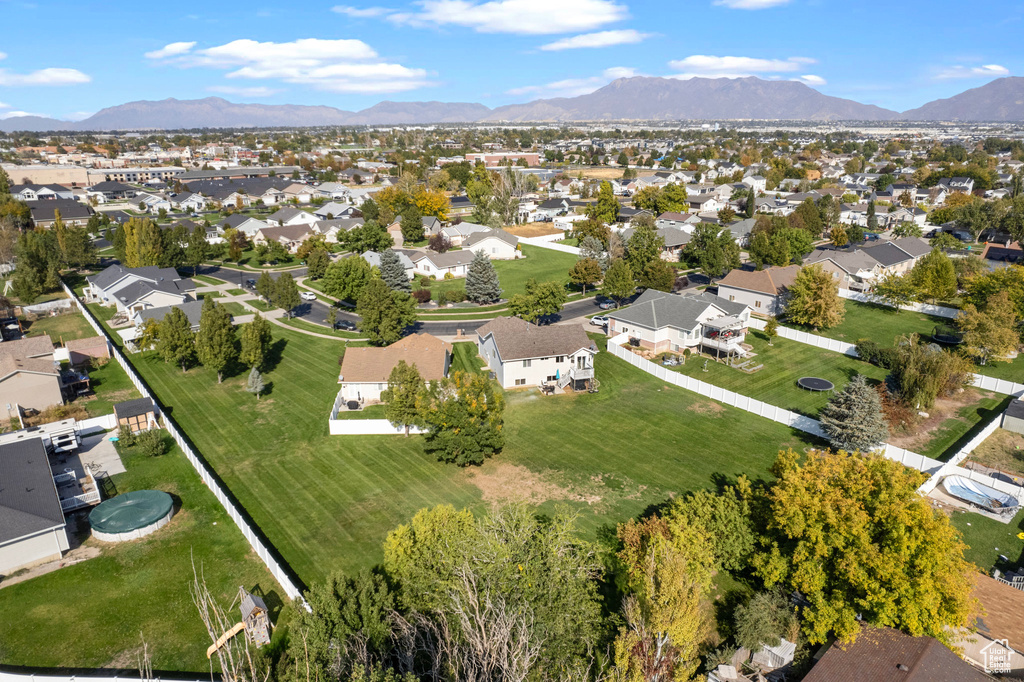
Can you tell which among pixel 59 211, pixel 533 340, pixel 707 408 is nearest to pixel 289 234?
pixel 59 211

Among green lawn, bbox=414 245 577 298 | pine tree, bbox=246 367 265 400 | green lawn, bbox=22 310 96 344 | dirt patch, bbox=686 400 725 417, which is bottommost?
dirt patch, bbox=686 400 725 417

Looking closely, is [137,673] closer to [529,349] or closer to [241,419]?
[241,419]

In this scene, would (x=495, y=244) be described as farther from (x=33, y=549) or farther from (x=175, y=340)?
(x=33, y=549)

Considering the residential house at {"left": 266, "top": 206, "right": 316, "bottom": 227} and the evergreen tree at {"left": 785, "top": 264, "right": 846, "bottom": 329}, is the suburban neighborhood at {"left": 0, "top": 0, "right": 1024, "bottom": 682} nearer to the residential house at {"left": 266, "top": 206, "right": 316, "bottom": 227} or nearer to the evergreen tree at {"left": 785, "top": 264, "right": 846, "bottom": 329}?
the evergreen tree at {"left": 785, "top": 264, "right": 846, "bottom": 329}

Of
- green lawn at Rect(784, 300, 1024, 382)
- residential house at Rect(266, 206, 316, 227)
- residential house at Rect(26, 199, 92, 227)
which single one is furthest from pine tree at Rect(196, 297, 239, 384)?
residential house at Rect(26, 199, 92, 227)

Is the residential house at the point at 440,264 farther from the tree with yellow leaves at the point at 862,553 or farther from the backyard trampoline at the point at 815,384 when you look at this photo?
the tree with yellow leaves at the point at 862,553

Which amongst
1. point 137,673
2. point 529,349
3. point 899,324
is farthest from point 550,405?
point 899,324
